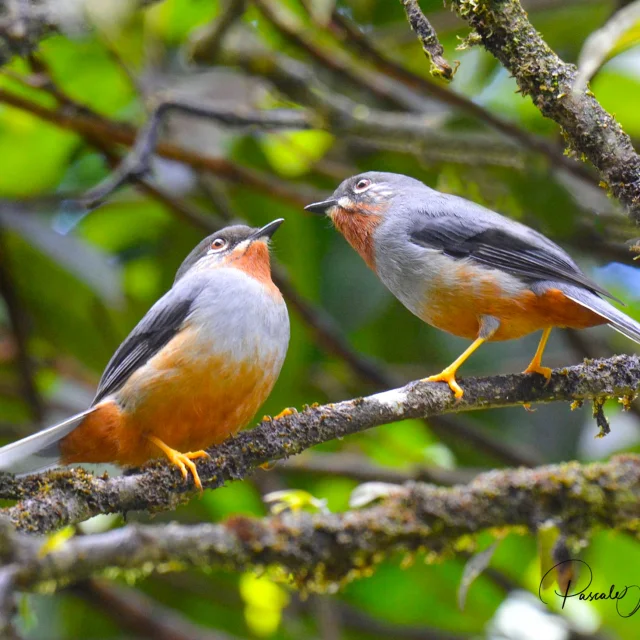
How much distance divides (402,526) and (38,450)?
6.12ft

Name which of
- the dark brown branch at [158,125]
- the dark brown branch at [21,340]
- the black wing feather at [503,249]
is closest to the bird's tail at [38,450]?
the dark brown branch at [158,125]

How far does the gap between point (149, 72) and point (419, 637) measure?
4.66 meters

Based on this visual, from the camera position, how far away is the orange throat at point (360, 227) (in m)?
4.61

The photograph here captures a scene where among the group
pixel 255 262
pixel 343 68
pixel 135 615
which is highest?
pixel 343 68

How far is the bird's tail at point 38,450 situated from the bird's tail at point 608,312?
2.24 meters

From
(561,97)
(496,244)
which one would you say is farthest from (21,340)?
(561,97)

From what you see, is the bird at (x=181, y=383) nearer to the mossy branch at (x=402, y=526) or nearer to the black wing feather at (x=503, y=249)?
the mossy branch at (x=402, y=526)

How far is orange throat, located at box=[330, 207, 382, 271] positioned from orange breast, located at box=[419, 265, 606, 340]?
1.72ft

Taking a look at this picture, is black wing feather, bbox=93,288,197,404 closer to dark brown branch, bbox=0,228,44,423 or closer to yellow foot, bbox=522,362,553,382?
yellow foot, bbox=522,362,553,382

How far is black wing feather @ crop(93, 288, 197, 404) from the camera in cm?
421

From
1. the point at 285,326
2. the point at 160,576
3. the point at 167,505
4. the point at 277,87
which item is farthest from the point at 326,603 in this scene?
the point at 277,87

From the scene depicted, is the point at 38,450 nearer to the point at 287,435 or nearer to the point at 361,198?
the point at 287,435

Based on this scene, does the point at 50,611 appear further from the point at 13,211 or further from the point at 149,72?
the point at 149,72

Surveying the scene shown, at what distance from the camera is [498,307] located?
4.08 meters
